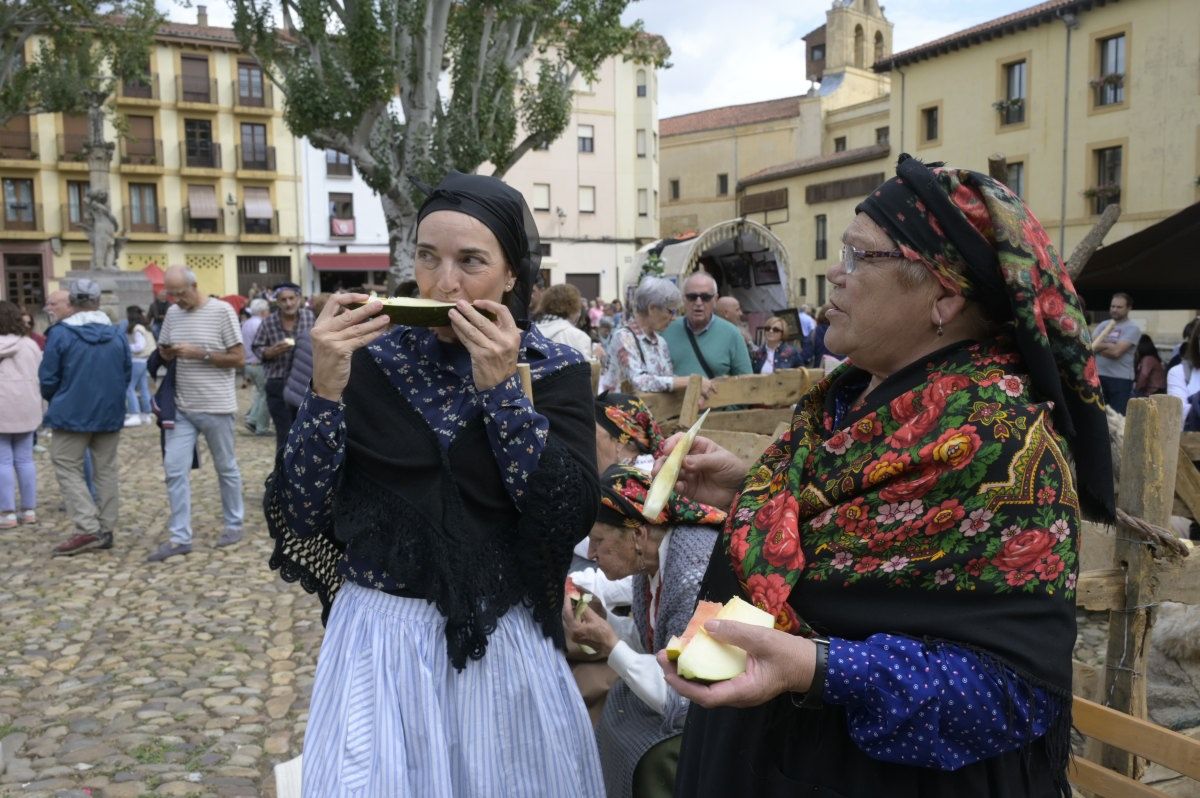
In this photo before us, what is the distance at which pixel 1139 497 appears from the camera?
3074 mm

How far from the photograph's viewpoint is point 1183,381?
7.62 meters

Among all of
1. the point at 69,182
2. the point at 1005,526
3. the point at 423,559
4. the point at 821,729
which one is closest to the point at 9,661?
the point at 423,559

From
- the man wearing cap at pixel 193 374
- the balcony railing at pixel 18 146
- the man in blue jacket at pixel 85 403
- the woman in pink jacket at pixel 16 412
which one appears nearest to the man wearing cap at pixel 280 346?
the man wearing cap at pixel 193 374

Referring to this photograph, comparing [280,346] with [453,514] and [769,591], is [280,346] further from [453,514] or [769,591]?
[769,591]

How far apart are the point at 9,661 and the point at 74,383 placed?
2782 millimetres

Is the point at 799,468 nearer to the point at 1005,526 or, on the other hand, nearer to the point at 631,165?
the point at 1005,526

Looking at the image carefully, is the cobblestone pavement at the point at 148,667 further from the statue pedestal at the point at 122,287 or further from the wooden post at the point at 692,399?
the statue pedestal at the point at 122,287

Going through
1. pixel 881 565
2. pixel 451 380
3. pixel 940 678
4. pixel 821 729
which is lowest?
pixel 821 729

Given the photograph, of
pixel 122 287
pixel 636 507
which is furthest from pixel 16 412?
pixel 122 287

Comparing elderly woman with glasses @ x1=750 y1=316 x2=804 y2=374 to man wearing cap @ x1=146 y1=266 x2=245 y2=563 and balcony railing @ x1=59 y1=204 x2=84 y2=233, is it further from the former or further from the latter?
balcony railing @ x1=59 y1=204 x2=84 y2=233

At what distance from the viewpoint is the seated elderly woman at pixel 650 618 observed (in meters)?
2.76

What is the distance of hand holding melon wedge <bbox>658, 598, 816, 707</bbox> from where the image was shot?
150 cm

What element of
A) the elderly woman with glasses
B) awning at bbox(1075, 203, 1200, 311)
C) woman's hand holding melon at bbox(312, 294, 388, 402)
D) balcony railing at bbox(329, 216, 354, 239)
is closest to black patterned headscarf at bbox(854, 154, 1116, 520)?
woman's hand holding melon at bbox(312, 294, 388, 402)

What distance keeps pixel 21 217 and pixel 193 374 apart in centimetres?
4185
